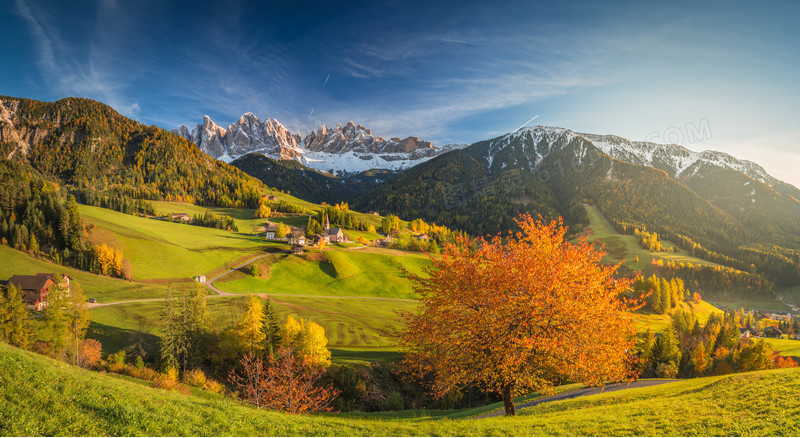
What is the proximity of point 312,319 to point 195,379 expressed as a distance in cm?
3032

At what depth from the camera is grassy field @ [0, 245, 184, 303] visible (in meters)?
70.4

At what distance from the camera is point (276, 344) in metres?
54.4

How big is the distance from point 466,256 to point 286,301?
250 feet

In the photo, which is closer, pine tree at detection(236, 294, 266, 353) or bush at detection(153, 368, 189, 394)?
bush at detection(153, 368, 189, 394)

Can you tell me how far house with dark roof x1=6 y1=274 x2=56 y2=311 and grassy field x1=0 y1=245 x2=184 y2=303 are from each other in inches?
298

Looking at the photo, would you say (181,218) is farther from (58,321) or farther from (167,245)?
(58,321)

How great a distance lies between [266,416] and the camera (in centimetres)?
1394

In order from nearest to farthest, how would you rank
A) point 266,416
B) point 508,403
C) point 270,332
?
1. point 266,416
2. point 508,403
3. point 270,332

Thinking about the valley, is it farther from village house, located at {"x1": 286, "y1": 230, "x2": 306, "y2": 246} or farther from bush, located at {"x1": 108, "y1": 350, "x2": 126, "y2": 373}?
village house, located at {"x1": 286, "y1": 230, "x2": 306, "y2": 246}

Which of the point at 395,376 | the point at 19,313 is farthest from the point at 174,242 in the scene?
the point at 395,376

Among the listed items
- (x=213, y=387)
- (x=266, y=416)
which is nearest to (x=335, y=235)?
(x=213, y=387)

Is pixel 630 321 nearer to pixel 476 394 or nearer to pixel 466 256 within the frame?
pixel 466 256

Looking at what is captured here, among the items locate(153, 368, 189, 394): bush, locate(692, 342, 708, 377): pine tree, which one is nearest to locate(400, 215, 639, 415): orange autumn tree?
locate(153, 368, 189, 394): bush

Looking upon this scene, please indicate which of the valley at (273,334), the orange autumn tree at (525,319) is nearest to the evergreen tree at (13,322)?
the valley at (273,334)
